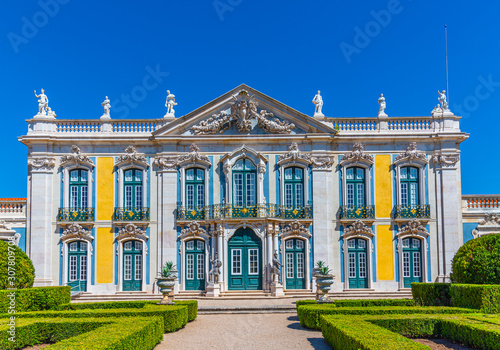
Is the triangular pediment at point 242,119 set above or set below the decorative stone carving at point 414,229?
above

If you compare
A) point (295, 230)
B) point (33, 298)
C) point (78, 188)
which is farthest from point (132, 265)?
point (33, 298)

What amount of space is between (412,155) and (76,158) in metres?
15.0

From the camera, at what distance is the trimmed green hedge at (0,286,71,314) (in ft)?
48.9

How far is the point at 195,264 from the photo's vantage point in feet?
78.4

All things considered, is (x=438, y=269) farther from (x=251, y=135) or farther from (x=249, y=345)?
(x=249, y=345)

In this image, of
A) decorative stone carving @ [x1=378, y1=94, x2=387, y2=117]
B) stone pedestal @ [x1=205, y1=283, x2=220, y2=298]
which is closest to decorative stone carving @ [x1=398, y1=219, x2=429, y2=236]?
decorative stone carving @ [x1=378, y1=94, x2=387, y2=117]

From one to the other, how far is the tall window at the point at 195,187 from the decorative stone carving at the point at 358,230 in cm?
658

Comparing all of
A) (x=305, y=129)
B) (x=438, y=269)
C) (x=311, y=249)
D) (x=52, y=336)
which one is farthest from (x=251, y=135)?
(x=52, y=336)

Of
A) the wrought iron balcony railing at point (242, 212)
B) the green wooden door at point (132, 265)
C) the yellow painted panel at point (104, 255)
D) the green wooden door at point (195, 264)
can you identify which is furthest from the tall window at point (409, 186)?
the yellow painted panel at point (104, 255)

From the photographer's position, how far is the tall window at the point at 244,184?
79.3ft

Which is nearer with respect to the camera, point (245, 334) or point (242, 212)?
point (245, 334)

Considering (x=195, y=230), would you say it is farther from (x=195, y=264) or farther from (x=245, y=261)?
(x=245, y=261)

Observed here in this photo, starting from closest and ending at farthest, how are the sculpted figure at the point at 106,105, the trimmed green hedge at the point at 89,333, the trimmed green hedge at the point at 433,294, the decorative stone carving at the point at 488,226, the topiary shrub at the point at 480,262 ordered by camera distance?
the trimmed green hedge at the point at 89,333 < the topiary shrub at the point at 480,262 < the trimmed green hedge at the point at 433,294 < the decorative stone carving at the point at 488,226 < the sculpted figure at the point at 106,105

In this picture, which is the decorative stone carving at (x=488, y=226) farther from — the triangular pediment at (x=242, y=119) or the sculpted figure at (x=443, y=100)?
the triangular pediment at (x=242, y=119)
